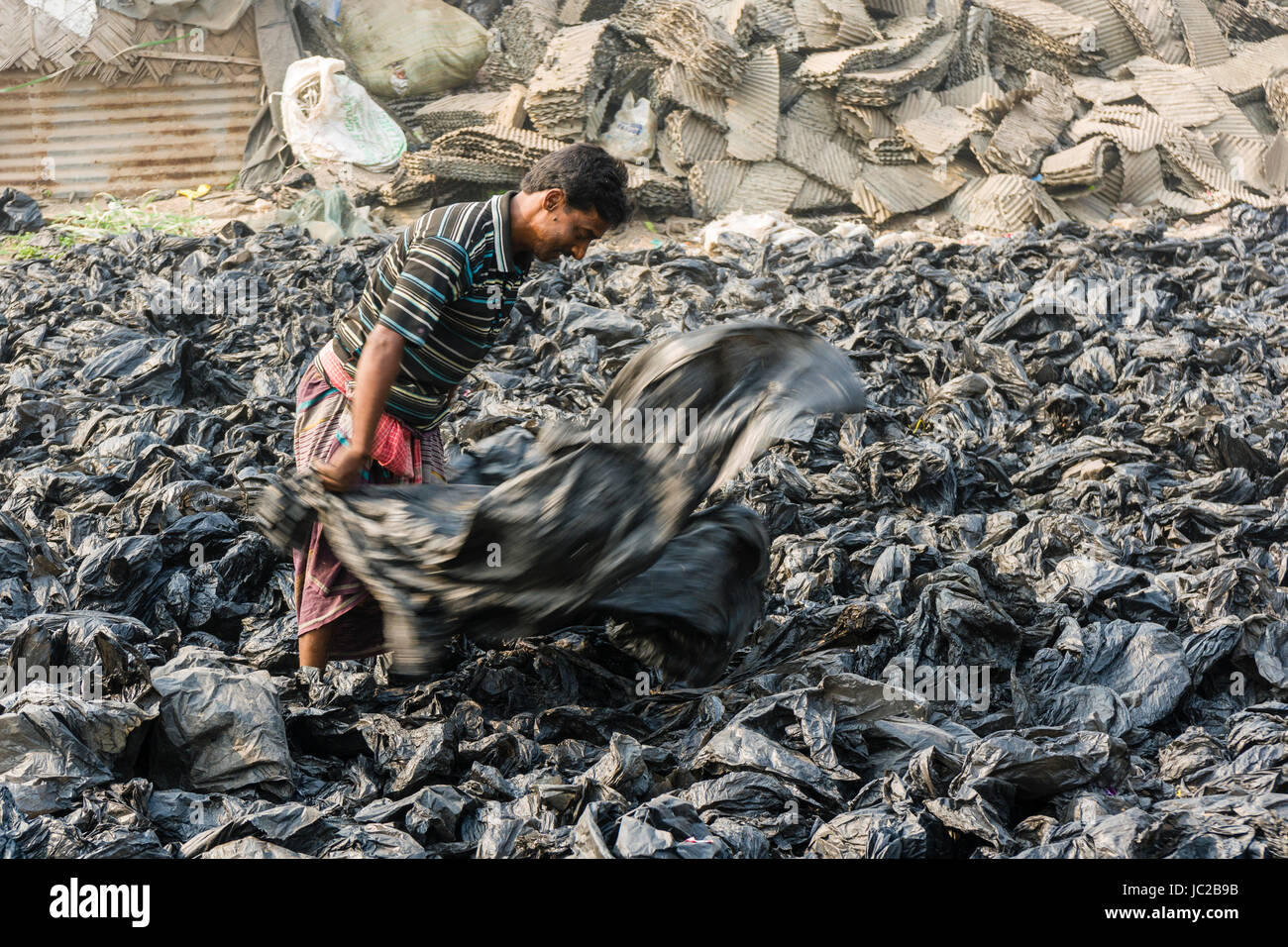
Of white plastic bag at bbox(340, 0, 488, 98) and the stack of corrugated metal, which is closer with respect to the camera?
the stack of corrugated metal

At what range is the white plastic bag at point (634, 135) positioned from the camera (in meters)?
10.2

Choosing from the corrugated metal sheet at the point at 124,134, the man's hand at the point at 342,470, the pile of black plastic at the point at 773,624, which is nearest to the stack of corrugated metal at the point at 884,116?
the corrugated metal sheet at the point at 124,134

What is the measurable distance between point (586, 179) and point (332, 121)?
849cm

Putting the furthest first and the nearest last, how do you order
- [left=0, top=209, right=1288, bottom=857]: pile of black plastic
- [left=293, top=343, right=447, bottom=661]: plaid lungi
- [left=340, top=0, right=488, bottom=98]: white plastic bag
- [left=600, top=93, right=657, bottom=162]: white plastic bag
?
1. [left=340, top=0, right=488, bottom=98]: white plastic bag
2. [left=600, top=93, right=657, bottom=162]: white plastic bag
3. [left=293, top=343, right=447, bottom=661]: plaid lungi
4. [left=0, top=209, right=1288, bottom=857]: pile of black plastic

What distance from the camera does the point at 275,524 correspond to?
9.16 ft

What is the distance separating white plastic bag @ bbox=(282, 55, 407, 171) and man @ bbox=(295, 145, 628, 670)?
7.86 m

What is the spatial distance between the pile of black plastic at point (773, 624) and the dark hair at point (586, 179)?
878mm

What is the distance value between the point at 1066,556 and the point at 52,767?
10.2ft

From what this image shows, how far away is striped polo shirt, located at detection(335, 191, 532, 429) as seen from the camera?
8.48ft

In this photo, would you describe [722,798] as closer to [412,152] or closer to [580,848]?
[580,848]

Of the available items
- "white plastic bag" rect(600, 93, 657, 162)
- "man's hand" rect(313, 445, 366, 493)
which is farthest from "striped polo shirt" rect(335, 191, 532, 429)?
"white plastic bag" rect(600, 93, 657, 162)

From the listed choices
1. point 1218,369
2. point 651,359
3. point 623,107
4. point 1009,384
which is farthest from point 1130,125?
point 651,359

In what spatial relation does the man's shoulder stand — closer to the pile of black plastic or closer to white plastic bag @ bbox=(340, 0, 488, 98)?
the pile of black plastic

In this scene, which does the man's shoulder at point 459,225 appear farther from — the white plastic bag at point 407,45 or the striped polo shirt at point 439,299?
the white plastic bag at point 407,45
